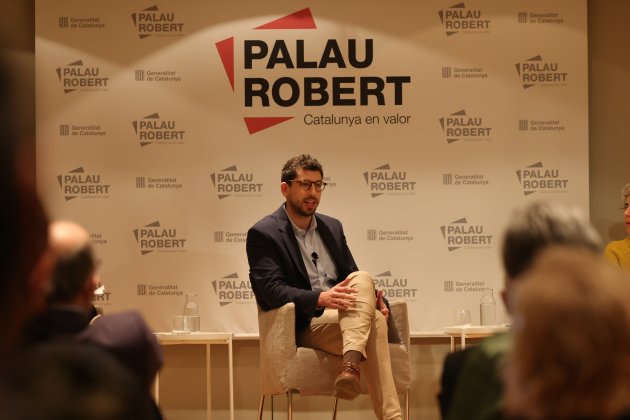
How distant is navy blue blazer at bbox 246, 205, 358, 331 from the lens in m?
4.22

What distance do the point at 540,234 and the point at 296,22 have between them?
429 centimetres

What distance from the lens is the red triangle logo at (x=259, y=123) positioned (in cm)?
546

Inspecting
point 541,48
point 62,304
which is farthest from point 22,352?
point 541,48

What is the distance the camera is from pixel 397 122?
5.48 m

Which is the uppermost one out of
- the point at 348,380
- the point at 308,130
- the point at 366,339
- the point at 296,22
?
the point at 296,22

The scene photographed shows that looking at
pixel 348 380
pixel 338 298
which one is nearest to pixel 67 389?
pixel 348 380

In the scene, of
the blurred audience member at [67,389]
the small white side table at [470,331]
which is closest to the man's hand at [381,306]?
the small white side table at [470,331]

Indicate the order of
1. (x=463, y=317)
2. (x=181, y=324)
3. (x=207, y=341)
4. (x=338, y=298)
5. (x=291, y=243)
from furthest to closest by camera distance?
(x=463, y=317) < (x=181, y=324) < (x=207, y=341) < (x=291, y=243) < (x=338, y=298)

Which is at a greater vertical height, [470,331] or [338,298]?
[338,298]

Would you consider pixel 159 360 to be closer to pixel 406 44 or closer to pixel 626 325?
pixel 626 325

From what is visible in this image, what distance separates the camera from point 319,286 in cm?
455

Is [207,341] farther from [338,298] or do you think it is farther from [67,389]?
[67,389]

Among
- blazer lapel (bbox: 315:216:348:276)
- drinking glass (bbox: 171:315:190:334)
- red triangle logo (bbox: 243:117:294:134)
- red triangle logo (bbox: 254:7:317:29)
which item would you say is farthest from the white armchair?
red triangle logo (bbox: 254:7:317:29)

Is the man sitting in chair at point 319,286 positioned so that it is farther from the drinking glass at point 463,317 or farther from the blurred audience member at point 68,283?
the blurred audience member at point 68,283
